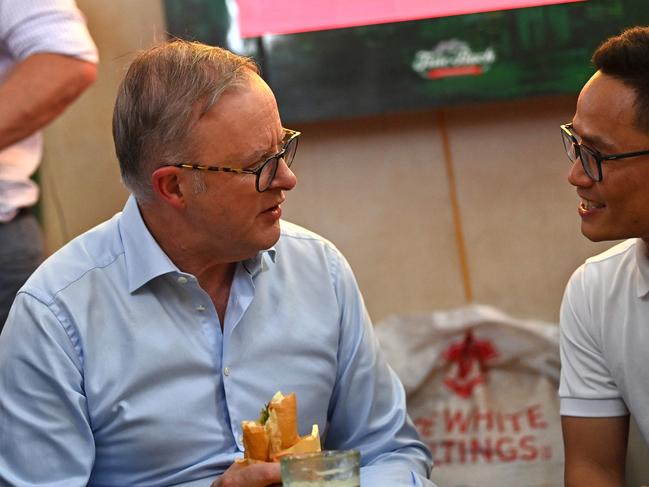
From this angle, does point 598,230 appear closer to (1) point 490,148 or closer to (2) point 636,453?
(2) point 636,453

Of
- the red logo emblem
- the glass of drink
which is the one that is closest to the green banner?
the red logo emblem

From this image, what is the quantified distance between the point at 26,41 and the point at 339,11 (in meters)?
0.93

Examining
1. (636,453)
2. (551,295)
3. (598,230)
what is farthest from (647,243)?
(551,295)

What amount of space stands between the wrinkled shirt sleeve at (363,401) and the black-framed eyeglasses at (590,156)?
0.51 meters

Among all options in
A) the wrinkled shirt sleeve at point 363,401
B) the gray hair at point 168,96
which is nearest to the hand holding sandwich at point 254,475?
the wrinkled shirt sleeve at point 363,401

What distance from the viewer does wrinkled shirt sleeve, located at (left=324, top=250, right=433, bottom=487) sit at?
84.2 inches

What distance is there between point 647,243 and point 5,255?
1.40 meters

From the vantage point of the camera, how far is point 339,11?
9.84 ft

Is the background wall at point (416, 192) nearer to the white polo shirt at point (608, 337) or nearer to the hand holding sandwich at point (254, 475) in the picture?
the white polo shirt at point (608, 337)

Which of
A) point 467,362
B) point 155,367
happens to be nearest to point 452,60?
point 467,362

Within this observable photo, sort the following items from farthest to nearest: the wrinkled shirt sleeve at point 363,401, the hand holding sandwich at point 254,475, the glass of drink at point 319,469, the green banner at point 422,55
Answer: the green banner at point 422,55 < the wrinkled shirt sleeve at point 363,401 < the hand holding sandwich at point 254,475 < the glass of drink at point 319,469

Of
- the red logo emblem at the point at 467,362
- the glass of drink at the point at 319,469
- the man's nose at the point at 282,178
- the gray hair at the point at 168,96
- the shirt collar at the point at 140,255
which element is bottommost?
the red logo emblem at the point at 467,362

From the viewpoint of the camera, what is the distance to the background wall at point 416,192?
122 inches

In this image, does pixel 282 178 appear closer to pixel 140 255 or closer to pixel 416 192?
pixel 140 255
